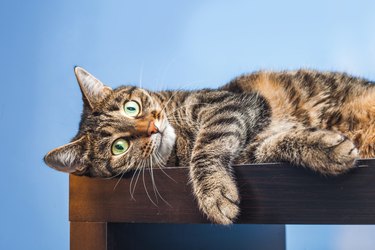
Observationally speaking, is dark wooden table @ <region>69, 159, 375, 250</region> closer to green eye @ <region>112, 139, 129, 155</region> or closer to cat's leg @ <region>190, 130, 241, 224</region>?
cat's leg @ <region>190, 130, 241, 224</region>

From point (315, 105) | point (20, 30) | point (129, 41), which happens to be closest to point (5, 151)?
Result: point (20, 30)

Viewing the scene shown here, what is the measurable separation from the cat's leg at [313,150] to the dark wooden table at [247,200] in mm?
28

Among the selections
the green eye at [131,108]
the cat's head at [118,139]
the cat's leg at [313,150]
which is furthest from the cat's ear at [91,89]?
the cat's leg at [313,150]

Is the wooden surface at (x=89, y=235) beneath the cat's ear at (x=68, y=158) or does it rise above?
beneath

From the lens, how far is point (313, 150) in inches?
36.3

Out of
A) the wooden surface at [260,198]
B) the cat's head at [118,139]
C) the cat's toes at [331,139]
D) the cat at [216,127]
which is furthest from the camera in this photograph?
the cat's head at [118,139]

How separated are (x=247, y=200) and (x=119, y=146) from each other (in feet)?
1.43

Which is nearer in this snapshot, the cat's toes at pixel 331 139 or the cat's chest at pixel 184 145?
the cat's toes at pixel 331 139

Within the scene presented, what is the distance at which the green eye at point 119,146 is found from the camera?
1184 millimetres

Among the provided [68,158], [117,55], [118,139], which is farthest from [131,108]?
[117,55]

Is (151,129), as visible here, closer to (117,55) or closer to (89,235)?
(89,235)

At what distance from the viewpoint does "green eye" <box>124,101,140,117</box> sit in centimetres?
125

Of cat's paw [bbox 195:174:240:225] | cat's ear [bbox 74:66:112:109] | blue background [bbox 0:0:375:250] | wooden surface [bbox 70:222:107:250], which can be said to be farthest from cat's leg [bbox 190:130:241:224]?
blue background [bbox 0:0:375:250]

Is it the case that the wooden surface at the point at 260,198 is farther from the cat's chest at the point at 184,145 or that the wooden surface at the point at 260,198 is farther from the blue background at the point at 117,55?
the blue background at the point at 117,55
